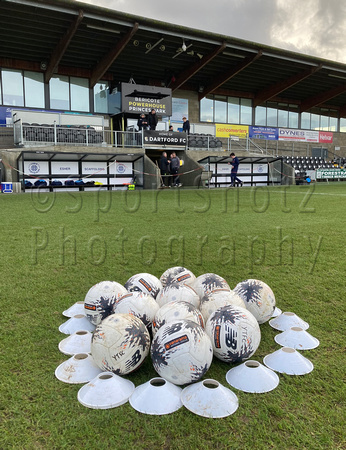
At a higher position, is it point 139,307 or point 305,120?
point 305,120

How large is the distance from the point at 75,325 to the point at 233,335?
4.80 ft

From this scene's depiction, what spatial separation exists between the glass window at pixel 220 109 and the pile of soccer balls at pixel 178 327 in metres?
32.9

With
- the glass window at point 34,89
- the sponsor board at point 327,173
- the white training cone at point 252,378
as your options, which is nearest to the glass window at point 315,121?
the sponsor board at point 327,173

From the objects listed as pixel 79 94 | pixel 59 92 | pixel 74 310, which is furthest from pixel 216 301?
pixel 79 94

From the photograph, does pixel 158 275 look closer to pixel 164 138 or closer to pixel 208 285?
pixel 208 285

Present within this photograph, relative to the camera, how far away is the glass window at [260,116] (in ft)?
121

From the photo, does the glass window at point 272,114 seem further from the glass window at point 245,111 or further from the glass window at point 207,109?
the glass window at point 207,109

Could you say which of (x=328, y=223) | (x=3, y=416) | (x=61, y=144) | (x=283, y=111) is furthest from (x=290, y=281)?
(x=283, y=111)

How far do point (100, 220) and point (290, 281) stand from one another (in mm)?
5971

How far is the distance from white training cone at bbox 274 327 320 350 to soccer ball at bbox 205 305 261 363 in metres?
0.40

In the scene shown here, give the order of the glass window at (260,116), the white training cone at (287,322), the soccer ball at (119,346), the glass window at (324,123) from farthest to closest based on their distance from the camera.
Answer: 1. the glass window at (324,123)
2. the glass window at (260,116)
3. the white training cone at (287,322)
4. the soccer ball at (119,346)

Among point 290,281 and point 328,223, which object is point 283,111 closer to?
point 328,223

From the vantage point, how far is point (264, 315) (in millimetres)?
3342

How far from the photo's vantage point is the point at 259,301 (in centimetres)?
332
